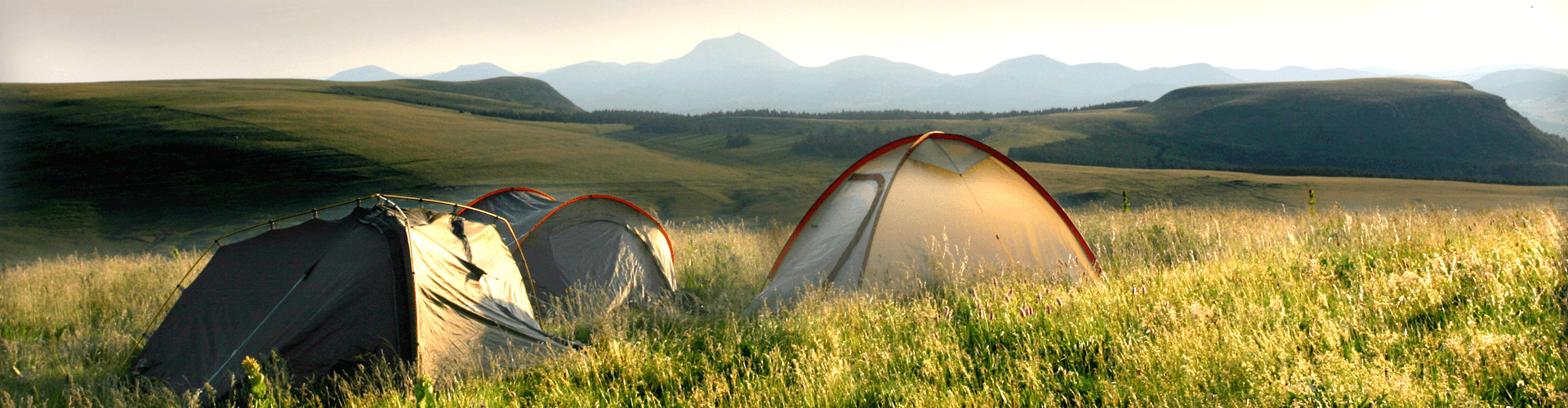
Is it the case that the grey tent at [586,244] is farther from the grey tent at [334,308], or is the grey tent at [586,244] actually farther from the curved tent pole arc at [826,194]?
the grey tent at [334,308]

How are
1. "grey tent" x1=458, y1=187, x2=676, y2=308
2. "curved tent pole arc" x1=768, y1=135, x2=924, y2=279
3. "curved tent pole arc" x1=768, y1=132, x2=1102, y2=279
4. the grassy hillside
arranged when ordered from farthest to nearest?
the grassy hillside
"grey tent" x1=458, y1=187, x2=676, y2=308
"curved tent pole arc" x1=768, y1=135, x2=924, y2=279
"curved tent pole arc" x1=768, y1=132, x2=1102, y2=279

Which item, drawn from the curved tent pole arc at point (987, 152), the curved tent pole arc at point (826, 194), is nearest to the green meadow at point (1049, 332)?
the curved tent pole arc at point (987, 152)

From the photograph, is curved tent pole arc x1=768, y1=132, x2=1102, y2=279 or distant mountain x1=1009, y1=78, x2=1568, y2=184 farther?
distant mountain x1=1009, y1=78, x2=1568, y2=184

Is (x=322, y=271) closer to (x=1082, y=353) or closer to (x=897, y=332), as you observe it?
(x=897, y=332)

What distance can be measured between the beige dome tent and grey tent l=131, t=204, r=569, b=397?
2.75 m

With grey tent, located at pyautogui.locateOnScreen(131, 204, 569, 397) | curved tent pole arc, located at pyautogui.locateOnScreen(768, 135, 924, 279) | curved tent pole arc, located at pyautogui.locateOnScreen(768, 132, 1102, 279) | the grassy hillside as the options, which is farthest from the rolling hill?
grey tent, located at pyautogui.locateOnScreen(131, 204, 569, 397)

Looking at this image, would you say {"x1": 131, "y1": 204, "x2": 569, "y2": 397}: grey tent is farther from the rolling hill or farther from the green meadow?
the rolling hill

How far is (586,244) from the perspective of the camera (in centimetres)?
922

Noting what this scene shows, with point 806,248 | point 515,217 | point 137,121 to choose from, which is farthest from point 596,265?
point 137,121

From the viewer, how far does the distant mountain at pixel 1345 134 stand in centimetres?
7931

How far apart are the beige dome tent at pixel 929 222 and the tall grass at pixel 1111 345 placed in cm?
33

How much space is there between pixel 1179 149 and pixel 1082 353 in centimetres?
8704

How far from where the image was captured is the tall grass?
3.58m

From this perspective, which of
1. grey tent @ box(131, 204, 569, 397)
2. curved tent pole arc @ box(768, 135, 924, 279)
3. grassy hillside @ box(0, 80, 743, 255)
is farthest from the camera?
grassy hillside @ box(0, 80, 743, 255)
